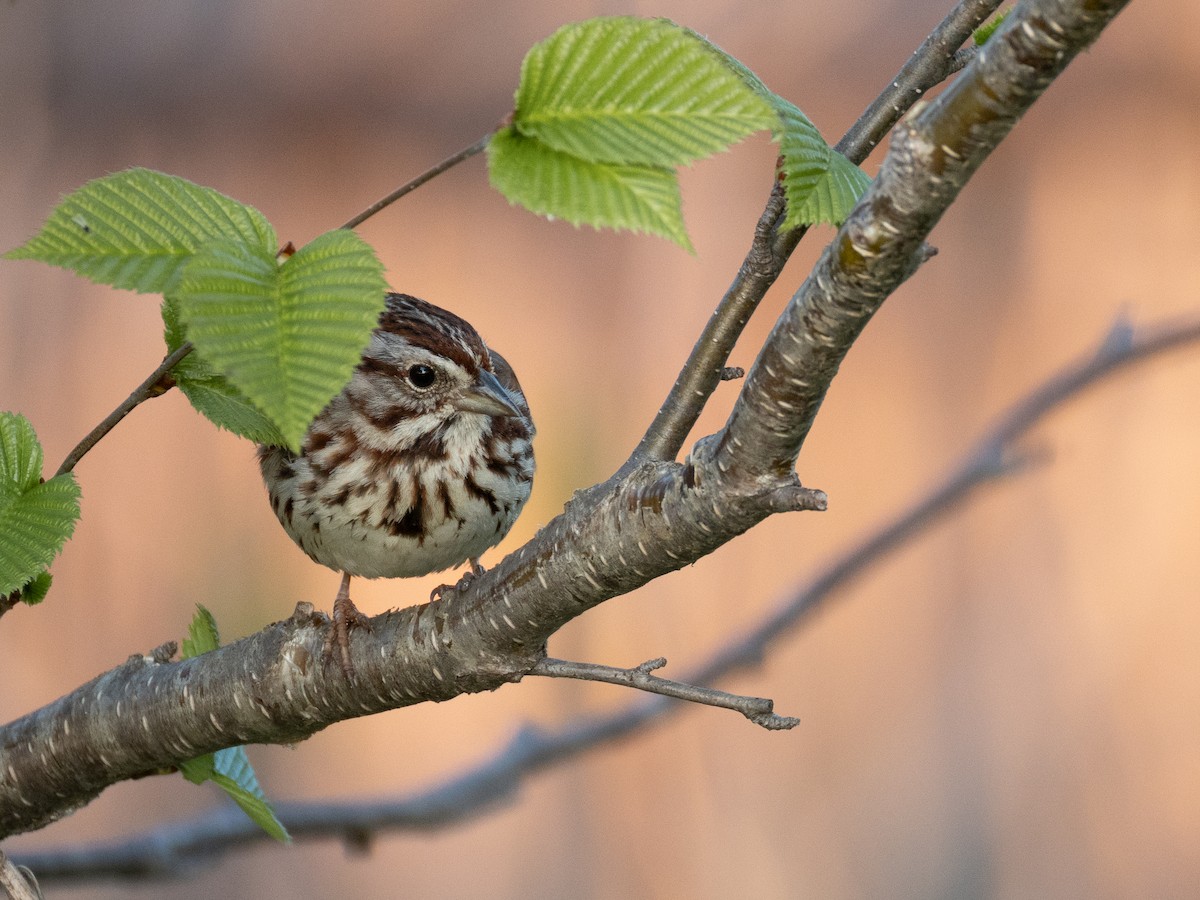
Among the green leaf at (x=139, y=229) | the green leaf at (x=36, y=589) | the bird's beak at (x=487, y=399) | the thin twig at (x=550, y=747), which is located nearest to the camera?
the green leaf at (x=139, y=229)

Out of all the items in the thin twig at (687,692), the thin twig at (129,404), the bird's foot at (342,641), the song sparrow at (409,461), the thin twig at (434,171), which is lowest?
Result: the thin twig at (687,692)

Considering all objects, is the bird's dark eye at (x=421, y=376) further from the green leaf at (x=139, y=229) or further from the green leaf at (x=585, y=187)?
the green leaf at (x=585, y=187)

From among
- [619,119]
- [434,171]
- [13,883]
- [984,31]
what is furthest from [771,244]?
[13,883]

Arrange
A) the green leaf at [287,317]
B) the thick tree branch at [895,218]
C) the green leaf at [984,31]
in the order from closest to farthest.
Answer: the thick tree branch at [895,218], the green leaf at [287,317], the green leaf at [984,31]

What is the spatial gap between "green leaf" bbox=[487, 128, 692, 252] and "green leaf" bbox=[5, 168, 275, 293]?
0.26 m

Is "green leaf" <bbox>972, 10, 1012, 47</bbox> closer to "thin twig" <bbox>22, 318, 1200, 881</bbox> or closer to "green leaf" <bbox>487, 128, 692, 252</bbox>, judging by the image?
"green leaf" <bbox>487, 128, 692, 252</bbox>

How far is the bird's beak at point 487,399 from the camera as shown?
2.72 metres

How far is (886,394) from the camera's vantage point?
14.9ft

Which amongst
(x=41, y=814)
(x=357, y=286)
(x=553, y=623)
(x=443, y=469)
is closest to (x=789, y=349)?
(x=357, y=286)

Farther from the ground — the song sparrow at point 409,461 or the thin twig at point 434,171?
the song sparrow at point 409,461

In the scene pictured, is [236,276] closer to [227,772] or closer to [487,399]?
[227,772]

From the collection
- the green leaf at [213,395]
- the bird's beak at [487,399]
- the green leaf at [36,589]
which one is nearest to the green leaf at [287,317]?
the green leaf at [213,395]

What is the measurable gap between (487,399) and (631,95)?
1.48m

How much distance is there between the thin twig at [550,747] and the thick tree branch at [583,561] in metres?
0.29
